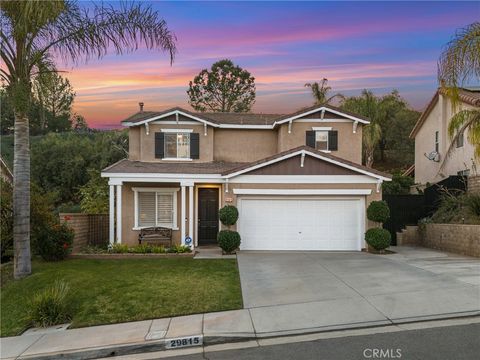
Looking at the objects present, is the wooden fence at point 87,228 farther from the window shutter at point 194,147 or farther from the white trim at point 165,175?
the window shutter at point 194,147

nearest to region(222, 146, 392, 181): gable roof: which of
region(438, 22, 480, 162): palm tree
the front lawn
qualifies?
the front lawn

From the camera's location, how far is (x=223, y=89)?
48.2m

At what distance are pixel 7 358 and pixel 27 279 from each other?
16.5 ft

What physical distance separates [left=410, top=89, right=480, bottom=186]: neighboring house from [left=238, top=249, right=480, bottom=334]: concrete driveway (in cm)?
Result: 872

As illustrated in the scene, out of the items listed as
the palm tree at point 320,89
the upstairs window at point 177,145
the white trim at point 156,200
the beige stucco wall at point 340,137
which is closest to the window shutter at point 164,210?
the white trim at point 156,200

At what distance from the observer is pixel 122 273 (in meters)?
11.7

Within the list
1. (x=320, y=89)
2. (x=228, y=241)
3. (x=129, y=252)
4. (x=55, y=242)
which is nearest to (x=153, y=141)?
(x=129, y=252)

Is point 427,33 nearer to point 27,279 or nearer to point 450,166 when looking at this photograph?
point 450,166

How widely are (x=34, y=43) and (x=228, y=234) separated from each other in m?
8.63

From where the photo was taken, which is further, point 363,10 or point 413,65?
point 413,65

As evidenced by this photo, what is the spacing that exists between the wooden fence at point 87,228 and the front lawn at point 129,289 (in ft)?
6.72

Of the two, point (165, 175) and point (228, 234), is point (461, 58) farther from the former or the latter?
point (165, 175)

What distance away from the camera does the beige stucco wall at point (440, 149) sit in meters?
20.1

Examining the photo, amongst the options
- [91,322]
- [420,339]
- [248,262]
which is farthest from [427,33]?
[91,322]
